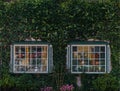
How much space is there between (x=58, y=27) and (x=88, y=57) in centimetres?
135

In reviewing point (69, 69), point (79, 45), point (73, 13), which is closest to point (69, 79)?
point (69, 69)

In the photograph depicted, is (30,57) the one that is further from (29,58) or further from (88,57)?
(88,57)

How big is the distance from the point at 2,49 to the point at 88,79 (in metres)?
2.88

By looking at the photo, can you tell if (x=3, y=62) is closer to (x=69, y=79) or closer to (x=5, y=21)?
(x=5, y=21)

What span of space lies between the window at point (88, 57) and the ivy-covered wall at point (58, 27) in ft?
0.59

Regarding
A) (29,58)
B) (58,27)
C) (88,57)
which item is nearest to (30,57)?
(29,58)

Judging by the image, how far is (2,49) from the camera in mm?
12672

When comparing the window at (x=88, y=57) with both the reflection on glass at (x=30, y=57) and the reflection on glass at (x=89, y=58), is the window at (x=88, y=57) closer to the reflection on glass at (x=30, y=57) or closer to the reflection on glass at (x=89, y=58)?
the reflection on glass at (x=89, y=58)

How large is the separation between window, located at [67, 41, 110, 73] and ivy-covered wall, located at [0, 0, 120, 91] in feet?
0.59

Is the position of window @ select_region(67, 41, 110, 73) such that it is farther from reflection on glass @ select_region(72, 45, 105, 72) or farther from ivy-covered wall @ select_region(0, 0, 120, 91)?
ivy-covered wall @ select_region(0, 0, 120, 91)

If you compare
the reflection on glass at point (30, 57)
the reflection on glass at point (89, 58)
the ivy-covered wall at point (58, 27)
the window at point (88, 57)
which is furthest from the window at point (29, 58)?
the reflection on glass at point (89, 58)

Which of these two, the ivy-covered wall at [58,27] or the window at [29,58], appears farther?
the window at [29,58]

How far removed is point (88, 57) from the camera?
12.7m

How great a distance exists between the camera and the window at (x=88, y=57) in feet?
41.1
